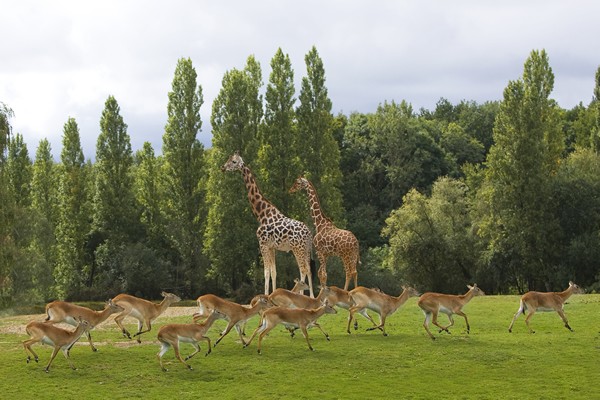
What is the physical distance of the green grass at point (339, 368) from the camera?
A: 583 inches

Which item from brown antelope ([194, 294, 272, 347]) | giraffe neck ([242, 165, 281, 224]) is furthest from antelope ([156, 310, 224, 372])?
giraffe neck ([242, 165, 281, 224])

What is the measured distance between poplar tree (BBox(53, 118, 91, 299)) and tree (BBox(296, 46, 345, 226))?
51.4 ft

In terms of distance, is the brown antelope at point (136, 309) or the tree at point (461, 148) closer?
the brown antelope at point (136, 309)

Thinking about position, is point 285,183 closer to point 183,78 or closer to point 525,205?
point 183,78

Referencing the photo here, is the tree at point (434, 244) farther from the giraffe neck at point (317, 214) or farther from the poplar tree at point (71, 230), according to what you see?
the poplar tree at point (71, 230)

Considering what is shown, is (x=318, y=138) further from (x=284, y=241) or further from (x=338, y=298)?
(x=338, y=298)

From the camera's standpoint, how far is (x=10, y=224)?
27406mm

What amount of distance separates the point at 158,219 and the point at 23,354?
31533 millimetres

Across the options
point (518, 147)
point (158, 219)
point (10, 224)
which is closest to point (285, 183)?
point (158, 219)

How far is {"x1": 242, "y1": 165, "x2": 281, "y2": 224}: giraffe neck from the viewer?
1180 inches

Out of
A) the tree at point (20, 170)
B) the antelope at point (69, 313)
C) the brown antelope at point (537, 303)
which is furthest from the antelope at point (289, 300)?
the tree at point (20, 170)

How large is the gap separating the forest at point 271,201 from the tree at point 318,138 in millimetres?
75

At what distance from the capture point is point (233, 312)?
18.3 meters

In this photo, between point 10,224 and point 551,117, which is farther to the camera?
point 551,117
